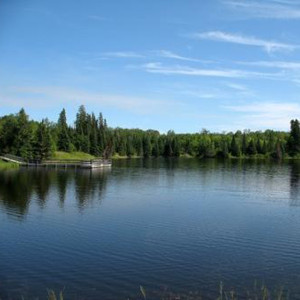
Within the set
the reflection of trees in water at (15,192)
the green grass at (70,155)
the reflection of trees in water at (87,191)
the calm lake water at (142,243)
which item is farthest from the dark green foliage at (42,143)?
the calm lake water at (142,243)

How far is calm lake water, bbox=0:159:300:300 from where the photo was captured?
25016mm

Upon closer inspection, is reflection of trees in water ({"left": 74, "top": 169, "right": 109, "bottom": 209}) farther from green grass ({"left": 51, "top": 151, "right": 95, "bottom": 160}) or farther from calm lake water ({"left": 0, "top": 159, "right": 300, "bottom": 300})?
green grass ({"left": 51, "top": 151, "right": 95, "bottom": 160})

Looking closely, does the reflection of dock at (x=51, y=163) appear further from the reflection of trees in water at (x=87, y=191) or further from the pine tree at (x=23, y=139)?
the reflection of trees in water at (x=87, y=191)

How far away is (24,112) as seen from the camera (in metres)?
116

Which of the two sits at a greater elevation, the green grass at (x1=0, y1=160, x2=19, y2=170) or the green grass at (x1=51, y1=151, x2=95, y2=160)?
the green grass at (x1=51, y1=151, x2=95, y2=160)

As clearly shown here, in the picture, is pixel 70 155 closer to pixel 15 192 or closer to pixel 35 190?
pixel 35 190

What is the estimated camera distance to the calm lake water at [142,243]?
25.0 meters

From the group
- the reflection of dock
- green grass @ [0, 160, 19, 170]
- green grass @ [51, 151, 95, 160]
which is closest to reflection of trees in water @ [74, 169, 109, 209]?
green grass @ [0, 160, 19, 170]

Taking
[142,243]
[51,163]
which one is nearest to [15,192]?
[142,243]

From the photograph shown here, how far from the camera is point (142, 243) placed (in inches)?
1307

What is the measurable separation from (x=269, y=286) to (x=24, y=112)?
102 meters

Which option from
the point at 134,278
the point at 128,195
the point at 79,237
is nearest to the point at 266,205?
the point at 128,195

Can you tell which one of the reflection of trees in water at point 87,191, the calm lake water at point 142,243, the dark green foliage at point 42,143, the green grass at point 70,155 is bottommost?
the calm lake water at point 142,243

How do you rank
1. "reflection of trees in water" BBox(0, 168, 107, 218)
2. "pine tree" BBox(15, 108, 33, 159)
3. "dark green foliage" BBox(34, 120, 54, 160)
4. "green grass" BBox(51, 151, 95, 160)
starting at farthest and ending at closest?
"green grass" BBox(51, 151, 95, 160)
"dark green foliage" BBox(34, 120, 54, 160)
"pine tree" BBox(15, 108, 33, 159)
"reflection of trees in water" BBox(0, 168, 107, 218)
